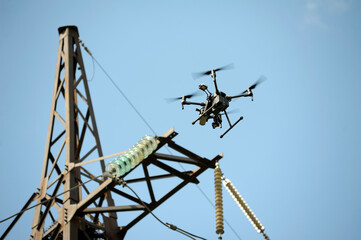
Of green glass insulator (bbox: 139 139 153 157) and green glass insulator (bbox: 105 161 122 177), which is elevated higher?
green glass insulator (bbox: 139 139 153 157)

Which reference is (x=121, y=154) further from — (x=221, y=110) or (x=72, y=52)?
(x=221, y=110)

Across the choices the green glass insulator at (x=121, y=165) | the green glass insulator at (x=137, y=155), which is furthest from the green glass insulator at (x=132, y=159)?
the green glass insulator at (x=121, y=165)

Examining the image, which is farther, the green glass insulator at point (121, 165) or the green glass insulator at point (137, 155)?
the green glass insulator at point (137, 155)

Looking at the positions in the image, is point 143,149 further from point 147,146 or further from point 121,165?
point 121,165

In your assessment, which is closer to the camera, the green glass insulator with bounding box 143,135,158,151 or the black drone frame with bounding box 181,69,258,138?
the green glass insulator with bounding box 143,135,158,151

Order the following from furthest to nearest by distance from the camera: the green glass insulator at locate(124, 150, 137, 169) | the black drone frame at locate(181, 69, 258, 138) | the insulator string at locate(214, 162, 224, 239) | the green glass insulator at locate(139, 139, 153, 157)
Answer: the black drone frame at locate(181, 69, 258, 138), the insulator string at locate(214, 162, 224, 239), the green glass insulator at locate(139, 139, 153, 157), the green glass insulator at locate(124, 150, 137, 169)

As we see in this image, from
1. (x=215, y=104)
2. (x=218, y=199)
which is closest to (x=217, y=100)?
(x=215, y=104)

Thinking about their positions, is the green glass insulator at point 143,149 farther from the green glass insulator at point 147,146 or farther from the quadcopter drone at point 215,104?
the quadcopter drone at point 215,104

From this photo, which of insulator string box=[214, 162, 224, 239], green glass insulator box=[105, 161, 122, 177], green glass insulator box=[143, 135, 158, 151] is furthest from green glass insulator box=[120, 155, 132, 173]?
insulator string box=[214, 162, 224, 239]

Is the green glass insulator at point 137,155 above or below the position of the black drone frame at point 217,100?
below

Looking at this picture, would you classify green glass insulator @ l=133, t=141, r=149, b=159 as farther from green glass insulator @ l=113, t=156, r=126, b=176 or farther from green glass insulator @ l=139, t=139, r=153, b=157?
green glass insulator @ l=113, t=156, r=126, b=176

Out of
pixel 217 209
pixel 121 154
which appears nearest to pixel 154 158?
pixel 121 154
